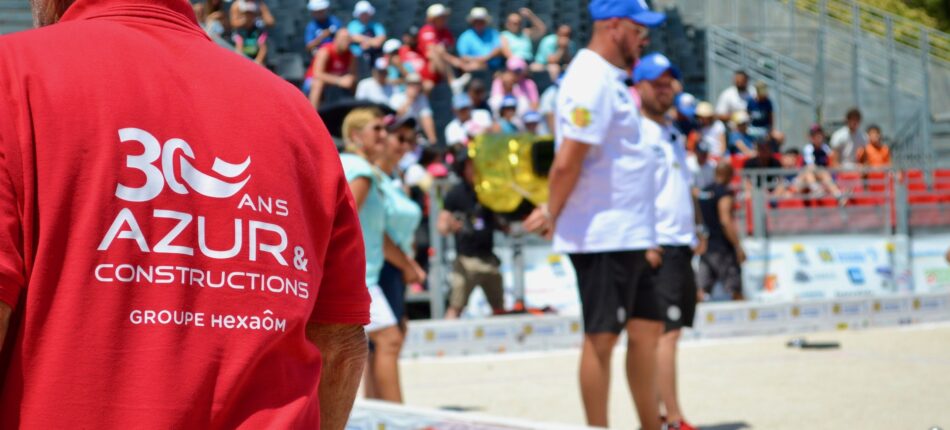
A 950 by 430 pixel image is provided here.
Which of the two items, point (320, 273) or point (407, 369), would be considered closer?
point (320, 273)

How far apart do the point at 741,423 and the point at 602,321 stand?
5.93ft

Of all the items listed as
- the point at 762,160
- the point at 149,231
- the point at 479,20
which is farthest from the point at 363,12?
the point at 149,231

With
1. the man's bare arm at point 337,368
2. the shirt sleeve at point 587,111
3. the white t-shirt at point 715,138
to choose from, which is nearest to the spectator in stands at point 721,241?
the white t-shirt at point 715,138

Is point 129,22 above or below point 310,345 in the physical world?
above

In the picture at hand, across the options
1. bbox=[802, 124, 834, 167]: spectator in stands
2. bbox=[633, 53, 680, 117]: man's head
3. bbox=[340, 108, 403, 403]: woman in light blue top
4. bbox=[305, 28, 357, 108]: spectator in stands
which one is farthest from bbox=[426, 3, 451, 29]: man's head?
bbox=[633, 53, 680, 117]: man's head

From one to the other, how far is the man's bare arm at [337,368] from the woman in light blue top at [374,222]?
346cm

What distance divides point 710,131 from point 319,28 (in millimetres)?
5092

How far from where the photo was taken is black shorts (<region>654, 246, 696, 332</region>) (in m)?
5.70

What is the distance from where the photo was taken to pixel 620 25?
555 centimetres

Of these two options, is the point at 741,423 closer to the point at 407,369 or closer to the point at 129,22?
the point at 407,369

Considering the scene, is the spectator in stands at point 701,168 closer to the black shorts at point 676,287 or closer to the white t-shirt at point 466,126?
the white t-shirt at point 466,126

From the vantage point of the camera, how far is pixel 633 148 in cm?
551

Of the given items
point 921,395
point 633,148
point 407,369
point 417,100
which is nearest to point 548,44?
point 417,100

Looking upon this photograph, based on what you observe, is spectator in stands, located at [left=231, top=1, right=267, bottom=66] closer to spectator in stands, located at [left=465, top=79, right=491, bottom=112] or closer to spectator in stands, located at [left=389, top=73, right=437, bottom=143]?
spectator in stands, located at [left=389, top=73, right=437, bottom=143]
